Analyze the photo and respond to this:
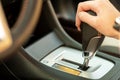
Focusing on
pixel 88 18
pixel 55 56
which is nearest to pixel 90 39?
pixel 88 18

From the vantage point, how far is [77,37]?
158cm

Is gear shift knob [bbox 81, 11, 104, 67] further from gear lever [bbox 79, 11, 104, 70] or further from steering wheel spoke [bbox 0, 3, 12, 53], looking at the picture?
steering wheel spoke [bbox 0, 3, 12, 53]

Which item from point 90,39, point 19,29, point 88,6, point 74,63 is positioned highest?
point 19,29

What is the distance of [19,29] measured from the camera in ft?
1.77

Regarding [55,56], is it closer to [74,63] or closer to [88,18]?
[74,63]

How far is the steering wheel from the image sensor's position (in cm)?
50

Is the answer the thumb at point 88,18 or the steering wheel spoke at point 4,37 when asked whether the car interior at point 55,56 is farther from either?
the steering wheel spoke at point 4,37

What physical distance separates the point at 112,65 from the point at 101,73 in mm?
77

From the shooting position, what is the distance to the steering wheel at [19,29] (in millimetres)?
505

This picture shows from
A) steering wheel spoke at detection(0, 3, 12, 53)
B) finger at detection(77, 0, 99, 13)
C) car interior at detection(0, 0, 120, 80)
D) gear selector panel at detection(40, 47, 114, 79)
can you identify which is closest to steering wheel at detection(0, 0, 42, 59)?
steering wheel spoke at detection(0, 3, 12, 53)

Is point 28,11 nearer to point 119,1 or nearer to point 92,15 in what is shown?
point 92,15

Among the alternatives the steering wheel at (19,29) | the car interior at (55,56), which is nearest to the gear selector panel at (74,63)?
the car interior at (55,56)

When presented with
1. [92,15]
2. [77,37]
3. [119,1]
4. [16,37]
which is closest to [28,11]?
[16,37]

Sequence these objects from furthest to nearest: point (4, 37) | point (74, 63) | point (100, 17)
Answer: point (74, 63)
point (100, 17)
point (4, 37)
